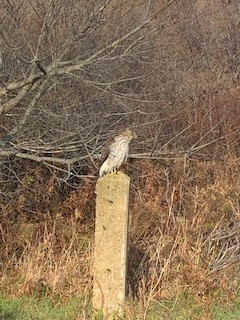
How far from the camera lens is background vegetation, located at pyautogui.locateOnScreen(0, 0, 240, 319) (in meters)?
5.18

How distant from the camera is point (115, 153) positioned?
500 centimetres

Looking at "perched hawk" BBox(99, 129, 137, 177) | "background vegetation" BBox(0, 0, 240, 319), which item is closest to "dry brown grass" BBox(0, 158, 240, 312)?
"background vegetation" BBox(0, 0, 240, 319)

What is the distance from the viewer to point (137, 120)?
7.67m

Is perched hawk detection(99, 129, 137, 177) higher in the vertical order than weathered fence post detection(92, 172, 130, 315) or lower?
higher

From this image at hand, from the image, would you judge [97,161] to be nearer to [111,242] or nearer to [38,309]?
[38,309]

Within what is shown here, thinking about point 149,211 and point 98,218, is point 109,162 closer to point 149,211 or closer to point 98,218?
point 98,218

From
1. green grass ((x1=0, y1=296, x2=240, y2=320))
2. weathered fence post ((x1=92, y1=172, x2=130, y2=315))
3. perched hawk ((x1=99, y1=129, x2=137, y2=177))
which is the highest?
perched hawk ((x1=99, y1=129, x2=137, y2=177))

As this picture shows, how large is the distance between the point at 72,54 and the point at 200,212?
2.02m

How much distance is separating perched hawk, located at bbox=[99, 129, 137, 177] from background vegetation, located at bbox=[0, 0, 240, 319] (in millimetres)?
834

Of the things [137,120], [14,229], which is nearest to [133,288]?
[14,229]

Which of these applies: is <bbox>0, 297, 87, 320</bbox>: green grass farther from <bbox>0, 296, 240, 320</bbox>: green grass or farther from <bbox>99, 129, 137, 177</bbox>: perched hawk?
<bbox>99, 129, 137, 177</bbox>: perched hawk

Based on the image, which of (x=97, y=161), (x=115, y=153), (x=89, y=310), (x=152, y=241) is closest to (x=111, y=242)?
(x=89, y=310)

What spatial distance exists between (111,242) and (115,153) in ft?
2.88

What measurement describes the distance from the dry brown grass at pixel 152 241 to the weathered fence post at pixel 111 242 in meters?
0.18
